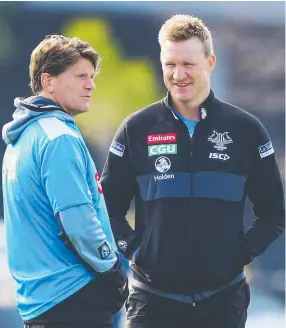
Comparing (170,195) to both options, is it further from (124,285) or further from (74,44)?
(74,44)

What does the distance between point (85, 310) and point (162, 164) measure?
730 millimetres

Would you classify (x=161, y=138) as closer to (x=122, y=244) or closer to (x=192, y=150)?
(x=192, y=150)

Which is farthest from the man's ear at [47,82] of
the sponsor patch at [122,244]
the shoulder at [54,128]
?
the sponsor patch at [122,244]

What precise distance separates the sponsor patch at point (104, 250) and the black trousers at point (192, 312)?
1.64ft

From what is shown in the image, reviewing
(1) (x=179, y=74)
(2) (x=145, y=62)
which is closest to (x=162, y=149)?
(1) (x=179, y=74)

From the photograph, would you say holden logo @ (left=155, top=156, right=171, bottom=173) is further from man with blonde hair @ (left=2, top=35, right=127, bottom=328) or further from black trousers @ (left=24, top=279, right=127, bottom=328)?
black trousers @ (left=24, top=279, right=127, bottom=328)

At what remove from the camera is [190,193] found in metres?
3.07

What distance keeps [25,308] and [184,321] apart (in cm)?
66

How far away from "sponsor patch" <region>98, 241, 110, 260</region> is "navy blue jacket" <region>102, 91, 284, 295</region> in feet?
1.47

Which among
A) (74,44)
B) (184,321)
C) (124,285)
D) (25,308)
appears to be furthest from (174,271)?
(74,44)

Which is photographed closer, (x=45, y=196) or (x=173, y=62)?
(x=45, y=196)

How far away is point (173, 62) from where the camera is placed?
3125 millimetres

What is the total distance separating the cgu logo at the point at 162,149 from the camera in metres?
3.14

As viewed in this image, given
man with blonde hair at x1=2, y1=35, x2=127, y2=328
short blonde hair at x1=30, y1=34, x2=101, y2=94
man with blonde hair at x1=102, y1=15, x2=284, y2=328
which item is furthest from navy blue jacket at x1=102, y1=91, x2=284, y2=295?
short blonde hair at x1=30, y1=34, x2=101, y2=94
